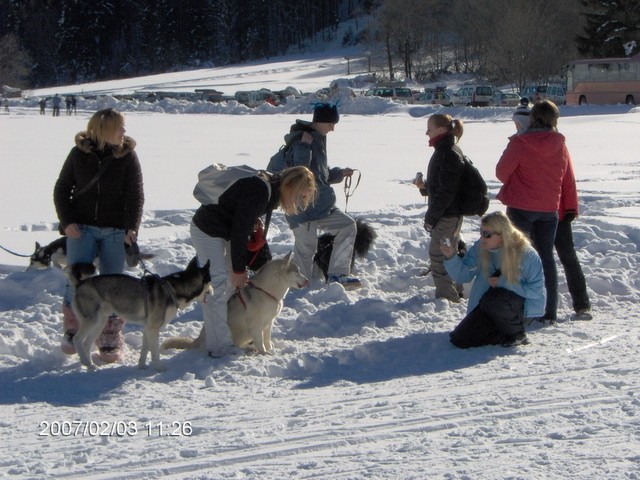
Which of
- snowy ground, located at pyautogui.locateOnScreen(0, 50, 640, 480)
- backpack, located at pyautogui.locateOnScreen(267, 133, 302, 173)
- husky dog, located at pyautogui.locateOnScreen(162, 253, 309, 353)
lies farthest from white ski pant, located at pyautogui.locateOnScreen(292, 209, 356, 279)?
husky dog, located at pyautogui.locateOnScreen(162, 253, 309, 353)

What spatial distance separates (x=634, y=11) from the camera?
61.6 m

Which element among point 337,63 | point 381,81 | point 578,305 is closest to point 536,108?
point 578,305

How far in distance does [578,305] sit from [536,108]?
166 centimetres

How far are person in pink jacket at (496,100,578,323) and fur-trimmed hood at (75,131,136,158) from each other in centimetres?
287

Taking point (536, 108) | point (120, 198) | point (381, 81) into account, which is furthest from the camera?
point (381, 81)

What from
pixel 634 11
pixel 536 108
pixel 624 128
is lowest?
pixel 624 128

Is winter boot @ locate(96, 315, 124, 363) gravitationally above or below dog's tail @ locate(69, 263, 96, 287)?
below

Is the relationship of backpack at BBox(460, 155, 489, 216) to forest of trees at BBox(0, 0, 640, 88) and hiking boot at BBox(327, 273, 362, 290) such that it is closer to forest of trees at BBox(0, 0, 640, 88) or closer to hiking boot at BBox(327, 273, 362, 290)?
hiking boot at BBox(327, 273, 362, 290)

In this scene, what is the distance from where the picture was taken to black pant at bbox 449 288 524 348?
244 inches

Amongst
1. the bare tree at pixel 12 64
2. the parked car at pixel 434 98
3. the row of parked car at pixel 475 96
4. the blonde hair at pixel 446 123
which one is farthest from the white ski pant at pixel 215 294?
the bare tree at pixel 12 64

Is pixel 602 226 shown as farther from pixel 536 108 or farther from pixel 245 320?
pixel 245 320

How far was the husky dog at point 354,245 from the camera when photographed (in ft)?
27.8

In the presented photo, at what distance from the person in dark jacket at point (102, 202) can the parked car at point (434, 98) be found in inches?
1762

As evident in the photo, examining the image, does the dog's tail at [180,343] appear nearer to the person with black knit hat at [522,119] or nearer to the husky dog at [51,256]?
the husky dog at [51,256]
